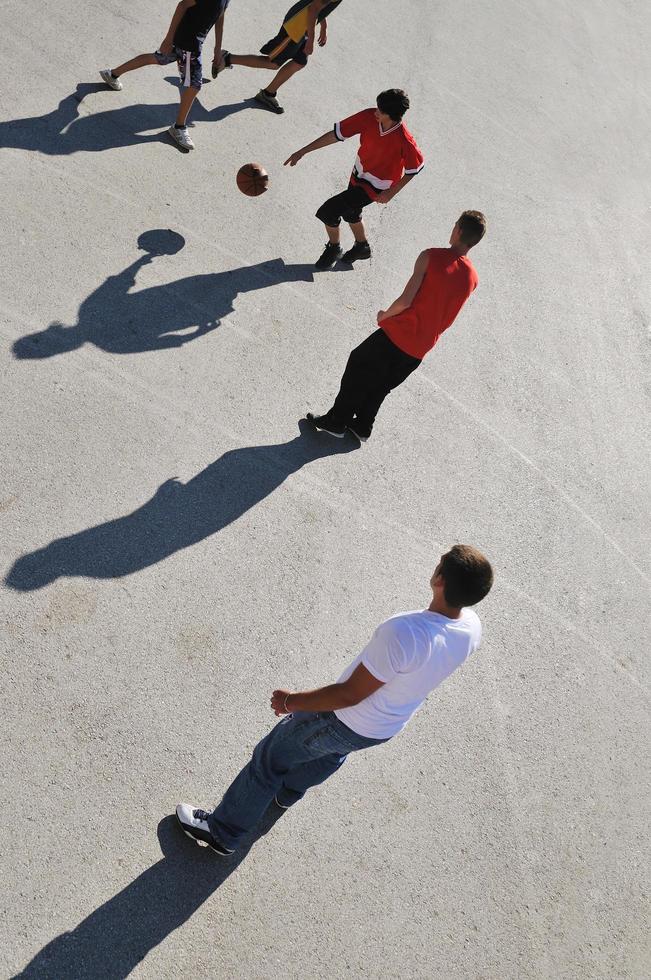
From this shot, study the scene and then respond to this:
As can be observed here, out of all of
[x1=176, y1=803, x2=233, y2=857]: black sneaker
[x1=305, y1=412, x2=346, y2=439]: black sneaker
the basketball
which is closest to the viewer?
[x1=176, y1=803, x2=233, y2=857]: black sneaker

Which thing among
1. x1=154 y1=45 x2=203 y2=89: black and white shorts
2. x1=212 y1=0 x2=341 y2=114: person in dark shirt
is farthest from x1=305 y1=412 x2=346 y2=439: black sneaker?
x1=212 y1=0 x2=341 y2=114: person in dark shirt

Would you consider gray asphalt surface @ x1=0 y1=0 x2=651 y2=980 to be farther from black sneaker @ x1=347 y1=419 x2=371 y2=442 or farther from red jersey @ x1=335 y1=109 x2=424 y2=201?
red jersey @ x1=335 y1=109 x2=424 y2=201

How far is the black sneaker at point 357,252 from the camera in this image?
26.8ft

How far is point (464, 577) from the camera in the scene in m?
3.57

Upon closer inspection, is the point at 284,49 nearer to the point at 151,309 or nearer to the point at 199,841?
the point at 151,309

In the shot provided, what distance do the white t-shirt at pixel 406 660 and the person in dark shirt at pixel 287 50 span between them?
709 centimetres

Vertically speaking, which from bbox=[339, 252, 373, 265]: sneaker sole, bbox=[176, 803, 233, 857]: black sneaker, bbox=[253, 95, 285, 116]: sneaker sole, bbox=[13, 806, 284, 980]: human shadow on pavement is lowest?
bbox=[13, 806, 284, 980]: human shadow on pavement

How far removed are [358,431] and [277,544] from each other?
1.30m

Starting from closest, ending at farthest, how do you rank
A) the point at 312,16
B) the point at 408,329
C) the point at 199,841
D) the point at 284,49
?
the point at 199,841 < the point at 408,329 < the point at 312,16 < the point at 284,49

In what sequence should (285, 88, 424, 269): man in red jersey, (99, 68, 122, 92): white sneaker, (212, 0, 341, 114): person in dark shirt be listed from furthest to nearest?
(212, 0, 341, 114): person in dark shirt < (99, 68, 122, 92): white sneaker < (285, 88, 424, 269): man in red jersey

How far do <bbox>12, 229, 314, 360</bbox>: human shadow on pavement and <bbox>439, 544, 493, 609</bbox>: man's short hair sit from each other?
Answer: 364cm

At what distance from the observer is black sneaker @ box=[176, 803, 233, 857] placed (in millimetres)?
4324

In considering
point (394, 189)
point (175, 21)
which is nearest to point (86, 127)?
point (175, 21)

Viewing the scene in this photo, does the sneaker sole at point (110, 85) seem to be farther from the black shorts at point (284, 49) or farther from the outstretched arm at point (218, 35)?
the black shorts at point (284, 49)
